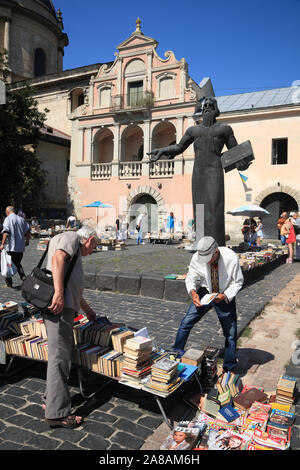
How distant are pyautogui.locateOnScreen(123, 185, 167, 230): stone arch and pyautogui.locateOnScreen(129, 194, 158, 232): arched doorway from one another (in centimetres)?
22

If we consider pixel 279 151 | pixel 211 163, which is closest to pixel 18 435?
pixel 211 163

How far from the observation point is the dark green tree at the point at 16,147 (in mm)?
21375

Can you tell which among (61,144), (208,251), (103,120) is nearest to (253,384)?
(208,251)

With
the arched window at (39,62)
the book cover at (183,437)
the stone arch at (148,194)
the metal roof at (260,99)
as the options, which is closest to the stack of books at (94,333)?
the book cover at (183,437)

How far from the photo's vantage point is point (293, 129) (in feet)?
71.6

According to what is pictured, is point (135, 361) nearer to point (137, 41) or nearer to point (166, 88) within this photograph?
point (166, 88)

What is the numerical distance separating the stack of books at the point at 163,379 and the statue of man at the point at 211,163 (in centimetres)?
529

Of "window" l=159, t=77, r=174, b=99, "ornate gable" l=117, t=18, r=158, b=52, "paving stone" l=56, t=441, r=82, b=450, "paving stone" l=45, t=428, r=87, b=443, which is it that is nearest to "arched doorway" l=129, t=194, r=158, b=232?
"window" l=159, t=77, r=174, b=99

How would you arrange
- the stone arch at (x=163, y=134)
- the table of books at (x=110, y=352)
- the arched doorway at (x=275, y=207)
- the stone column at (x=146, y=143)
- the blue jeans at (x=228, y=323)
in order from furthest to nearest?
1. the stone arch at (x=163, y=134)
2. the stone column at (x=146, y=143)
3. the arched doorway at (x=275, y=207)
4. the blue jeans at (x=228, y=323)
5. the table of books at (x=110, y=352)

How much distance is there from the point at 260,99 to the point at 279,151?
15.4ft

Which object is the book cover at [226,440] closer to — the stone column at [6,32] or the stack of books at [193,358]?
the stack of books at [193,358]

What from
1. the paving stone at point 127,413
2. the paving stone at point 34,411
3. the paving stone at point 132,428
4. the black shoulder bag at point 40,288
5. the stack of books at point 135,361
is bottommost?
the paving stone at point 127,413

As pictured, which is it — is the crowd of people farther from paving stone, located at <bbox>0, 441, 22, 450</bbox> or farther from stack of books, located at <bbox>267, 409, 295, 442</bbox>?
stack of books, located at <bbox>267, 409, 295, 442</bbox>

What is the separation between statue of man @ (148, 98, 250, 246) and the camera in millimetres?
8273
